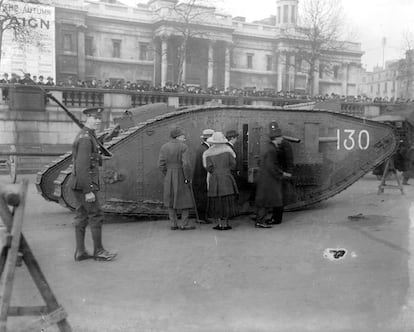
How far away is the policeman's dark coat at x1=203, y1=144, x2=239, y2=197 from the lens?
7.71m

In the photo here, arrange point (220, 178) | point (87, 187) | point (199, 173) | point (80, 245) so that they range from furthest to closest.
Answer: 1. point (199, 173)
2. point (220, 178)
3. point (80, 245)
4. point (87, 187)

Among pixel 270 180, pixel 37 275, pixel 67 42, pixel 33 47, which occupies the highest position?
pixel 67 42

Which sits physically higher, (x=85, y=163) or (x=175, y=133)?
(x=175, y=133)

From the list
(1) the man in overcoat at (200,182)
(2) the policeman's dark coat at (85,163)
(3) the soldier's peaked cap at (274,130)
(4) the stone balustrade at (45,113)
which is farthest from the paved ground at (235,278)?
(4) the stone balustrade at (45,113)

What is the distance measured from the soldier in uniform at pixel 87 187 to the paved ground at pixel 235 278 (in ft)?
0.71

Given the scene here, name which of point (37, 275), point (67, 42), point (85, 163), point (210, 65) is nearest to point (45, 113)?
point (85, 163)

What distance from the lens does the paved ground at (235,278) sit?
4.20m

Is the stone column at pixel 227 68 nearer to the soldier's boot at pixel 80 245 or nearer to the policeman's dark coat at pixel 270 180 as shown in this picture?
the policeman's dark coat at pixel 270 180

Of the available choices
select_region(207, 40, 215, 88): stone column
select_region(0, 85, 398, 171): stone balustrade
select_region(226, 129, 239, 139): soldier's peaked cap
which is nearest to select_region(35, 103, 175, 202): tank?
select_region(226, 129, 239, 139): soldier's peaked cap

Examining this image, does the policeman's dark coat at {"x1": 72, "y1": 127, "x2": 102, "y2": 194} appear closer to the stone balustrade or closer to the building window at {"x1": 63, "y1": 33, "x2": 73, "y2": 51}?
the stone balustrade

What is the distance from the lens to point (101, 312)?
4352 mm

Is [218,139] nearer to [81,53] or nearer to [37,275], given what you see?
[37,275]

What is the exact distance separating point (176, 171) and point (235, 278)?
280cm

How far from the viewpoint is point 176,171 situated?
7.73 m
